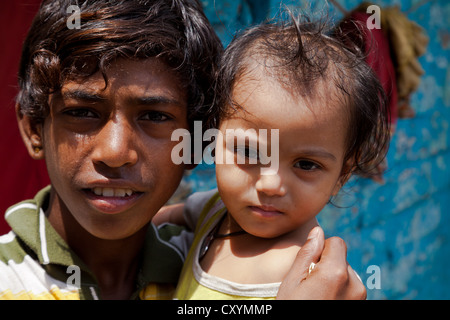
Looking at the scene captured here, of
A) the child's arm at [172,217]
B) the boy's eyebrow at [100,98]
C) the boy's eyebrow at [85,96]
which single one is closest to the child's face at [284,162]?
the boy's eyebrow at [100,98]

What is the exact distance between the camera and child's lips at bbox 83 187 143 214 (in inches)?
55.1

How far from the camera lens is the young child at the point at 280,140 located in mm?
1350

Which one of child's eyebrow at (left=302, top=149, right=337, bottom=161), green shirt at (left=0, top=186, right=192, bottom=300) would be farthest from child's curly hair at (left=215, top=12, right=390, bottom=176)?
green shirt at (left=0, top=186, right=192, bottom=300)

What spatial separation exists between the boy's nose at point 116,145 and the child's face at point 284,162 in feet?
0.96

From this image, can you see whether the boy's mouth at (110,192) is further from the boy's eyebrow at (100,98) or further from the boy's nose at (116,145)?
the boy's eyebrow at (100,98)

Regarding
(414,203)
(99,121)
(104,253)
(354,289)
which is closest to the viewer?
(354,289)

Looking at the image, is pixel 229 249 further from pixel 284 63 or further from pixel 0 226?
pixel 0 226

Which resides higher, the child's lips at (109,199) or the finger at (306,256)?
the child's lips at (109,199)

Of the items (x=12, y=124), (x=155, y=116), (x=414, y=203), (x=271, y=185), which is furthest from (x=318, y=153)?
(x=414, y=203)

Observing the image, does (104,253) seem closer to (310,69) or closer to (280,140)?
(280,140)

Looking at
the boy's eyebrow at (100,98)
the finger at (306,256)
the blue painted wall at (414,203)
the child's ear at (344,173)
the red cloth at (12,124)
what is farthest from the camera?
the blue painted wall at (414,203)

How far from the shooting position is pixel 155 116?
1.46 metres

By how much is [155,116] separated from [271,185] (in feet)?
1.42

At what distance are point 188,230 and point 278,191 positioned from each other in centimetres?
76
